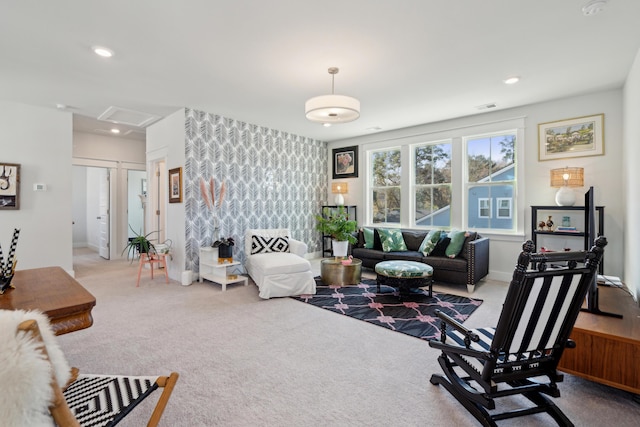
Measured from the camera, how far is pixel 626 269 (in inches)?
146

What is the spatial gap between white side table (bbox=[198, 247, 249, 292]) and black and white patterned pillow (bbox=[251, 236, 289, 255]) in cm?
40

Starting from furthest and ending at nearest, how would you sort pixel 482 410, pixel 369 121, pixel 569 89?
pixel 369 121, pixel 569 89, pixel 482 410

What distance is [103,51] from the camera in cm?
292

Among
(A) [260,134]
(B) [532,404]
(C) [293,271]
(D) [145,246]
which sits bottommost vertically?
(B) [532,404]

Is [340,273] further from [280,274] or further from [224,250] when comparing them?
[224,250]

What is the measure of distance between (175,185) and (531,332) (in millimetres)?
4779

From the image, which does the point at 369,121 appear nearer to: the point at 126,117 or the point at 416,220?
the point at 416,220

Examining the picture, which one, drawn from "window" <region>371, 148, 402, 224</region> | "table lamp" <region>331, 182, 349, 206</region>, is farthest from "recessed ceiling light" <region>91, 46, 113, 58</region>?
"window" <region>371, 148, 402, 224</region>

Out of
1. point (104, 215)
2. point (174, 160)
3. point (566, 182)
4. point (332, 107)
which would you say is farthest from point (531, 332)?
point (104, 215)

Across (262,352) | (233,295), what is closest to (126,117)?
(233,295)

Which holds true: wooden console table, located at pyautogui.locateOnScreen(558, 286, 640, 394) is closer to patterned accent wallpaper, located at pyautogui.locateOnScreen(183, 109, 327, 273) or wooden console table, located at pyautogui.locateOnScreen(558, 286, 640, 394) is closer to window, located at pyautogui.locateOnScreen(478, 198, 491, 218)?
window, located at pyautogui.locateOnScreen(478, 198, 491, 218)

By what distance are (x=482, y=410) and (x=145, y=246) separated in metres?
4.57

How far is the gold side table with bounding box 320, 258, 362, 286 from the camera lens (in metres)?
4.54

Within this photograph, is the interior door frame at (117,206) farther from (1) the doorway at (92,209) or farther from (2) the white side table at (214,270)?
(2) the white side table at (214,270)
